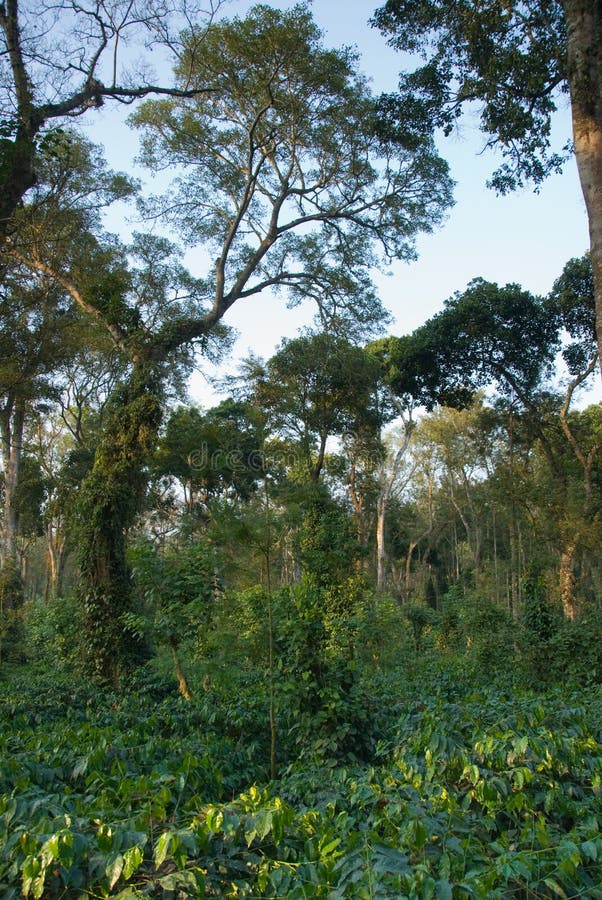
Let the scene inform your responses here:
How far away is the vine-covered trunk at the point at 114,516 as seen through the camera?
10117 millimetres

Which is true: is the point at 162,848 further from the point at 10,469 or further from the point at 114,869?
the point at 10,469

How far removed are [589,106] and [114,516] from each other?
28.4ft

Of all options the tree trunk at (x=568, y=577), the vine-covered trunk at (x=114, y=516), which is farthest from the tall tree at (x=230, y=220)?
the tree trunk at (x=568, y=577)

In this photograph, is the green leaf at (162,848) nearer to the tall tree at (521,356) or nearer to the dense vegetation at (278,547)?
the dense vegetation at (278,547)

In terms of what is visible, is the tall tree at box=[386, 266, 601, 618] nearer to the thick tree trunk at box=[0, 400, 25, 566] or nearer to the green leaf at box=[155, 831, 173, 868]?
the thick tree trunk at box=[0, 400, 25, 566]

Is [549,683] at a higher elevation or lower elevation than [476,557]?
lower

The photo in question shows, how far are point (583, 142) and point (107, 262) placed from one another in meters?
12.4

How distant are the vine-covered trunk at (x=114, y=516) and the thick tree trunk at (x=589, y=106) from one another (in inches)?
294

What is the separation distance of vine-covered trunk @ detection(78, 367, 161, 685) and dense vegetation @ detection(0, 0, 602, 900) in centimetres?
6

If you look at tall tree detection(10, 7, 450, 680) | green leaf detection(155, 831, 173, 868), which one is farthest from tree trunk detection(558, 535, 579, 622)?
green leaf detection(155, 831, 173, 868)

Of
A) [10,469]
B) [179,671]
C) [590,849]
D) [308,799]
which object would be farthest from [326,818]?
[10,469]

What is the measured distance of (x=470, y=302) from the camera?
1764 cm

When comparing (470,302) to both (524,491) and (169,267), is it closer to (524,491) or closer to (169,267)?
(524,491)

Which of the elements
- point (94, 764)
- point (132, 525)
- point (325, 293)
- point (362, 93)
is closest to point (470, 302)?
point (325, 293)
